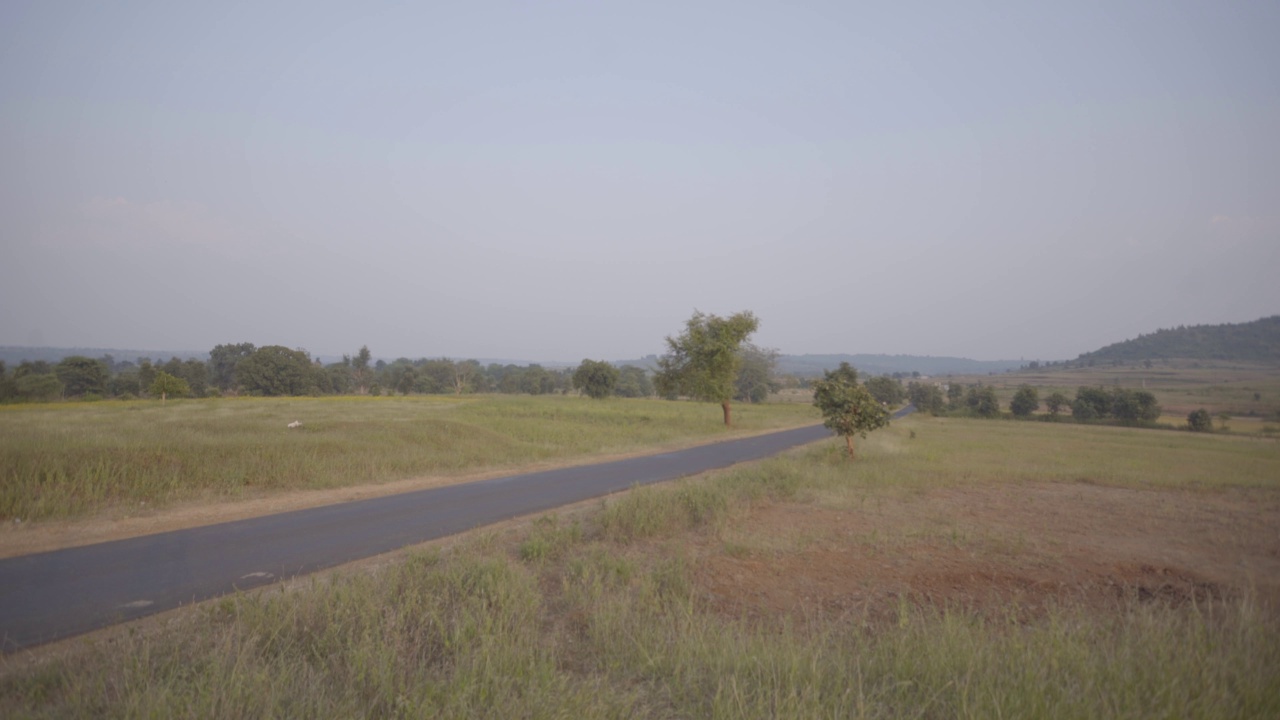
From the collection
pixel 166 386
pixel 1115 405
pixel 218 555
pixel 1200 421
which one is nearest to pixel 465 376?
pixel 166 386

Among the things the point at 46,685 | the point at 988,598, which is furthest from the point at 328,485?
the point at 988,598

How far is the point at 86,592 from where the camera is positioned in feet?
22.9

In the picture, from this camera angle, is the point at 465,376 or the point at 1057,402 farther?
the point at 465,376

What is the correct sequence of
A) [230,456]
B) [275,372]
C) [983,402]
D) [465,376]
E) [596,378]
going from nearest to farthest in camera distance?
1. [230,456]
2. [275,372]
3. [596,378]
4. [983,402]
5. [465,376]

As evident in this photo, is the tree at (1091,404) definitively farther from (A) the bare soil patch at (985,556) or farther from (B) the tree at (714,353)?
(A) the bare soil patch at (985,556)

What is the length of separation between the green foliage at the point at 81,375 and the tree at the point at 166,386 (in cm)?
772

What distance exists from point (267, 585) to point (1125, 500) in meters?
17.7

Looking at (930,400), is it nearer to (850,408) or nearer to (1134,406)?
(1134,406)

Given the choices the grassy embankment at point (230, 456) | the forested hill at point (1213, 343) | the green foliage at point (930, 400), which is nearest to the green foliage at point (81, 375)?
the grassy embankment at point (230, 456)

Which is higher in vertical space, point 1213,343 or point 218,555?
point 1213,343

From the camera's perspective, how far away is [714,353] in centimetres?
3962

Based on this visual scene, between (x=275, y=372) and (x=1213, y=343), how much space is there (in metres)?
70.3

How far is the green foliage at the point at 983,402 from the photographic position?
217ft

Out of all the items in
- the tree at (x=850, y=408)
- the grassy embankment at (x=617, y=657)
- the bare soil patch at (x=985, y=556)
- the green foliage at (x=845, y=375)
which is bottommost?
the bare soil patch at (x=985, y=556)
